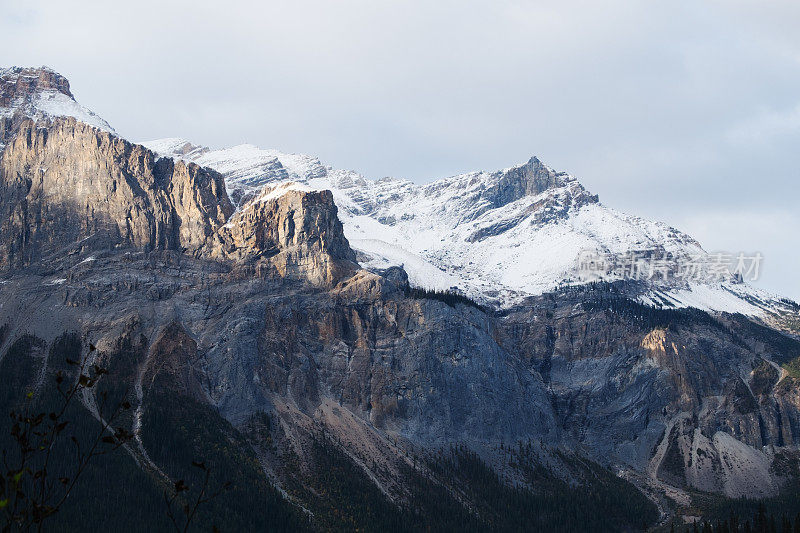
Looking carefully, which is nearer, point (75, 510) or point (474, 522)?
point (75, 510)

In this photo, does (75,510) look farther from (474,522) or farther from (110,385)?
(474,522)

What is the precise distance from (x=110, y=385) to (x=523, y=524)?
Result: 10045 centimetres

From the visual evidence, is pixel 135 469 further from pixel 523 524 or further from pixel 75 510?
pixel 523 524

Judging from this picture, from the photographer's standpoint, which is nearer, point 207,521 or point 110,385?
point 207,521

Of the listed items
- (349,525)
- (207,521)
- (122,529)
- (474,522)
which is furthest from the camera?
(474,522)

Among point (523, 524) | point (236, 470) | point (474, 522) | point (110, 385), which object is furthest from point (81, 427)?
point (523, 524)

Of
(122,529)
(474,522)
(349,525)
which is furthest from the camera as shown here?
(474,522)

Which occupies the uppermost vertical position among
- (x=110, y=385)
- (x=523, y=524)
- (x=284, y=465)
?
(x=110, y=385)

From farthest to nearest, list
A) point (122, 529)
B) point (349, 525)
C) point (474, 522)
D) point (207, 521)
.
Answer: point (474, 522) → point (349, 525) → point (207, 521) → point (122, 529)

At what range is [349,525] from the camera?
171125mm

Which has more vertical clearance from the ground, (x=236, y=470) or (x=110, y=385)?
(x=110, y=385)

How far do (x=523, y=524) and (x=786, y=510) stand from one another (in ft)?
206

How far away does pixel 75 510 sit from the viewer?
13988cm

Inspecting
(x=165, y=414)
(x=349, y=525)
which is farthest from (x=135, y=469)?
(x=349, y=525)
